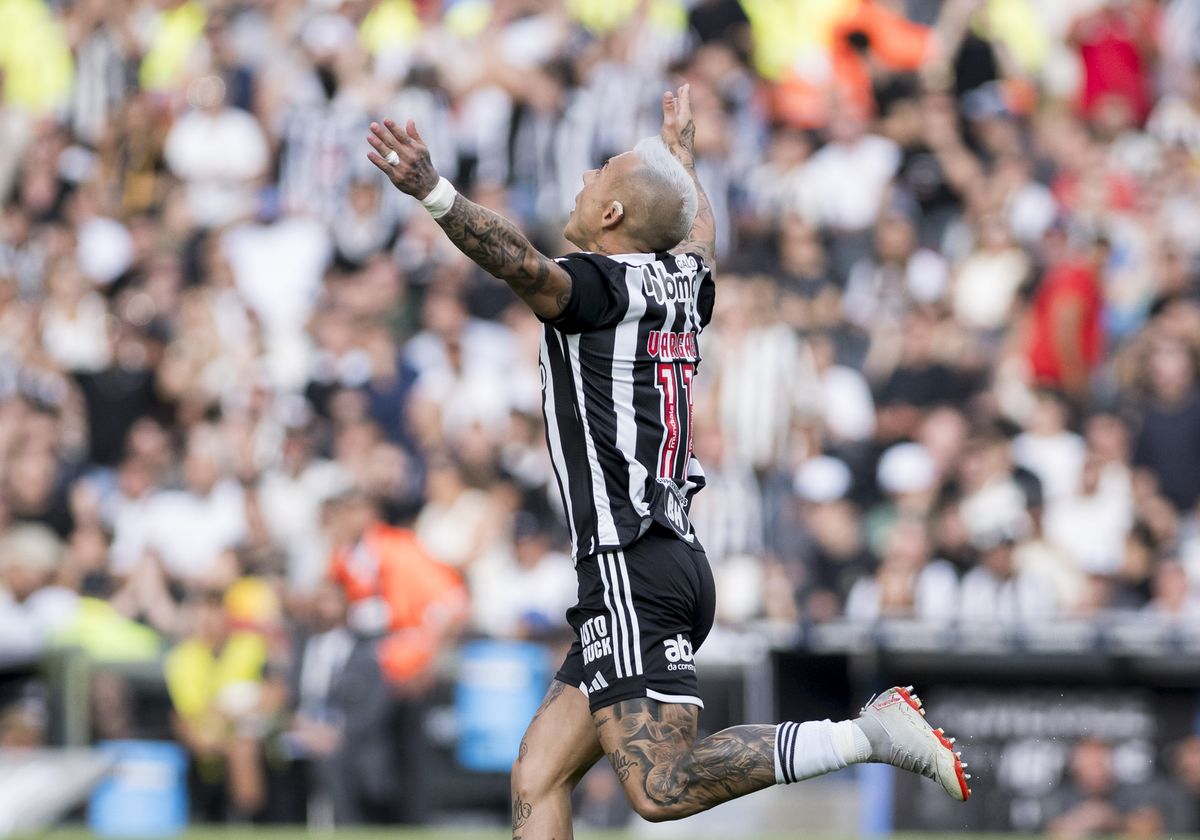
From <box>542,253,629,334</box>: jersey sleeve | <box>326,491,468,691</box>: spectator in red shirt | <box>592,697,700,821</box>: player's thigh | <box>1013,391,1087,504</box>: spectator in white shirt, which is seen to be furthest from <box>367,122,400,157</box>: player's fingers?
<box>1013,391,1087,504</box>: spectator in white shirt

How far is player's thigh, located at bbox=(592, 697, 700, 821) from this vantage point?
6.00 meters

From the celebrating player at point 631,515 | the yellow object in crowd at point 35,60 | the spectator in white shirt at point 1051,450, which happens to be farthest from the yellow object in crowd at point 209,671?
the yellow object in crowd at point 35,60

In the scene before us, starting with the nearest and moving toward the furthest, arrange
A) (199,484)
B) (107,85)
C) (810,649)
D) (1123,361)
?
(810,649) → (1123,361) → (199,484) → (107,85)

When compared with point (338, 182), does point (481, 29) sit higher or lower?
higher

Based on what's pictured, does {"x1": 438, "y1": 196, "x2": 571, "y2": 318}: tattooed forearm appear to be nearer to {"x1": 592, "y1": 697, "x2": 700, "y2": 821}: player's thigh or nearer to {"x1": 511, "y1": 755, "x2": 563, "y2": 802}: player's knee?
{"x1": 592, "y1": 697, "x2": 700, "y2": 821}: player's thigh

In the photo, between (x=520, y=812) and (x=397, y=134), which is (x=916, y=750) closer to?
(x=520, y=812)

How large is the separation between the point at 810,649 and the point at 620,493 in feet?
20.1

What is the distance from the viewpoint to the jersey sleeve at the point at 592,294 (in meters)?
6.12

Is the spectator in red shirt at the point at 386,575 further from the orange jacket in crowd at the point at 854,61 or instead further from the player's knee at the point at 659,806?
the player's knee at the point at 659,806

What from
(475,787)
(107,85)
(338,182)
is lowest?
(475,787)

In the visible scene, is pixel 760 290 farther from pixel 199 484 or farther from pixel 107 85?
pixel 107 85

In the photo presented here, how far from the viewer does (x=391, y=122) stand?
5.90 m

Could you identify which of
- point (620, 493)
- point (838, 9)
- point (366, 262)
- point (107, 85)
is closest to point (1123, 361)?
point (838, 9)

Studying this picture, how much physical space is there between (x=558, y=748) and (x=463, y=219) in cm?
172
